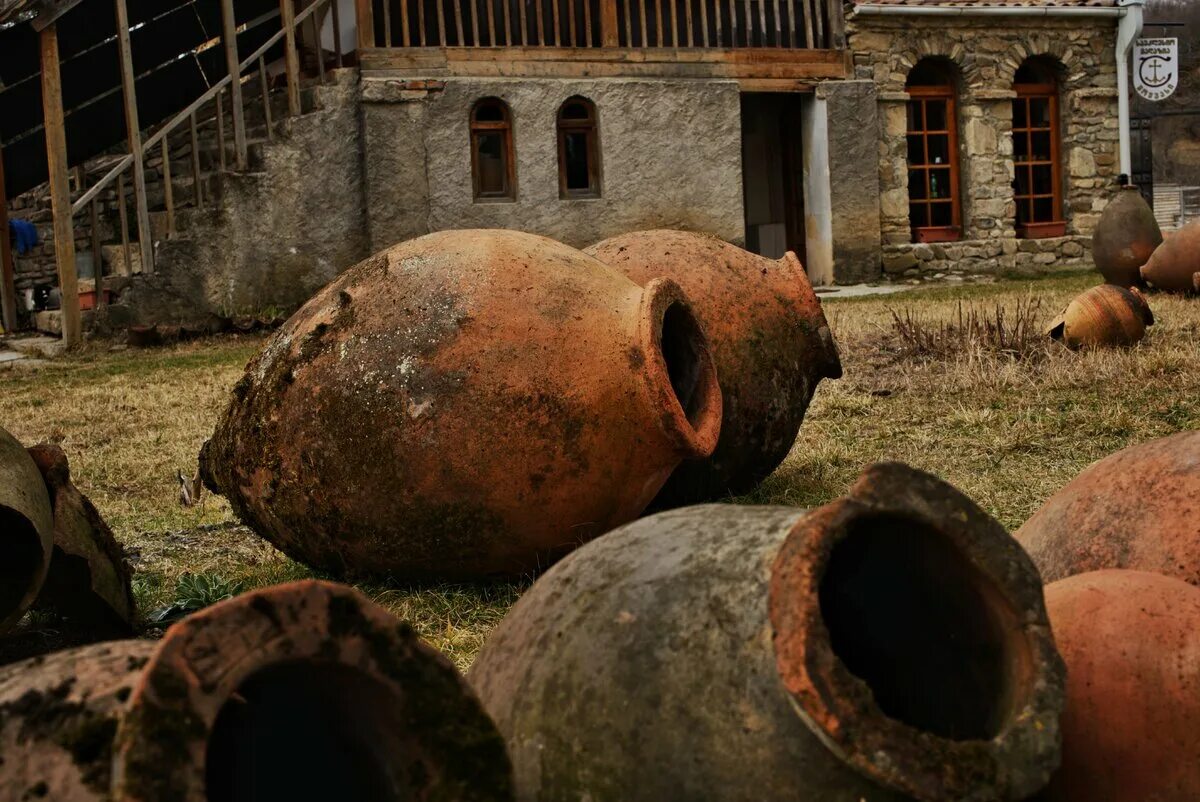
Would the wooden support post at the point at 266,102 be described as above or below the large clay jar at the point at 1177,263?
above

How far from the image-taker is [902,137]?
55.3 feet

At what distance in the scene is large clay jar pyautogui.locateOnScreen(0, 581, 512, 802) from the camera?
4.40 feet

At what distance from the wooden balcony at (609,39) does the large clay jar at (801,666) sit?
13.3 metres

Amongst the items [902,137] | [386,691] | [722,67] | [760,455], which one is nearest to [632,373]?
[760,455]

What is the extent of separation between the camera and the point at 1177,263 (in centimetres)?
1189

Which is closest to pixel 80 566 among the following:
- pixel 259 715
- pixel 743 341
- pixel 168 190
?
pixel 743 341

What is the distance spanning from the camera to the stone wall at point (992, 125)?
16.8 m

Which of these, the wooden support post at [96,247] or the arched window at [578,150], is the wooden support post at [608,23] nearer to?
the arched window at [578,150]

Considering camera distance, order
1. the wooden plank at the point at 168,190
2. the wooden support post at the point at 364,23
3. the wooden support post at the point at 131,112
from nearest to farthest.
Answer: the wooden support post at the point at 131,112 → the wooden plank at the point at 168,190 → the wooden support post at the point at 364,23

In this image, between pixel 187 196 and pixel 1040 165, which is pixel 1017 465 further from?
pixel 1040 165

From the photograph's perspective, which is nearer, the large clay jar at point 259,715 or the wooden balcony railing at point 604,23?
the large clay jar at point 259,715

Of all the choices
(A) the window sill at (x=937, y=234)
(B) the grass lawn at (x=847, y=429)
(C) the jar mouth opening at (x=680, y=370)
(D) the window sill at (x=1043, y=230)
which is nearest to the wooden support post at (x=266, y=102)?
(B) the grass lawn at (x=847, y=429)

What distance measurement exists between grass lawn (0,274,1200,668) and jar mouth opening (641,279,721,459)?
656 mm

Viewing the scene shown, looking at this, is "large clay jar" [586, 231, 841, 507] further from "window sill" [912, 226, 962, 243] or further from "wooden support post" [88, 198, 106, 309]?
"window sill" [912, 226, 962, 243]
